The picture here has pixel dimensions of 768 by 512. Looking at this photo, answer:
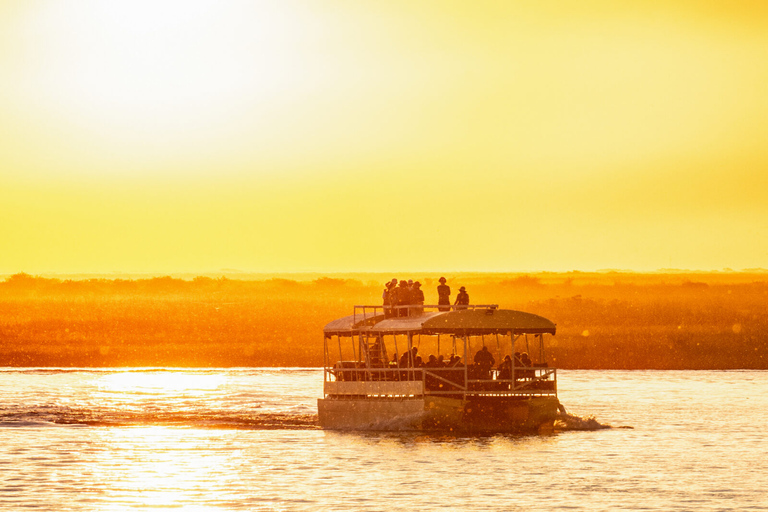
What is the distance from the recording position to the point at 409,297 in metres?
53.2

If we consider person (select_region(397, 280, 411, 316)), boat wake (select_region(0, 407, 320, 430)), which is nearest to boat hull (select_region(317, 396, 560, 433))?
person (select_region(397, 280, 411, 316))

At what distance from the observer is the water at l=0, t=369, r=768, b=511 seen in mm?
39188

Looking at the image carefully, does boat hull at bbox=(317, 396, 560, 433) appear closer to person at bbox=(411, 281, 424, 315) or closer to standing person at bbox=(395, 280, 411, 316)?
standing person at bbox=(395, 280, 411, 316)

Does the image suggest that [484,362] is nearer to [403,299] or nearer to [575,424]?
[403,299]

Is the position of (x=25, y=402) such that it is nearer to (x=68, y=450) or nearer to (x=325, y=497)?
(x=68, y=450)

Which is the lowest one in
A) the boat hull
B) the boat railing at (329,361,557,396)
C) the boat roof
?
the boat hull

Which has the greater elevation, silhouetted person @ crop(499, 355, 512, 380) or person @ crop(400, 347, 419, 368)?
person @ crop(400, 347, 419, 368)

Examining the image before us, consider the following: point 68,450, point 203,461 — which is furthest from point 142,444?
point 203,461

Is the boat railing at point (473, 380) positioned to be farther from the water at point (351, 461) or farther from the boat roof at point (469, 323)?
the water at point (351, 461)

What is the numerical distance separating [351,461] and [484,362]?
7.69 metres


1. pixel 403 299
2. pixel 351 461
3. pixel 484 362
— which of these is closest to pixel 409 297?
pixel 403 299

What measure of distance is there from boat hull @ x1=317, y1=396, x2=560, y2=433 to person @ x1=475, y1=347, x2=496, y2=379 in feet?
3.38

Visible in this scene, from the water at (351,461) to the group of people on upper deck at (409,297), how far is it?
5.22m

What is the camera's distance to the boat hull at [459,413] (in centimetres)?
4947
